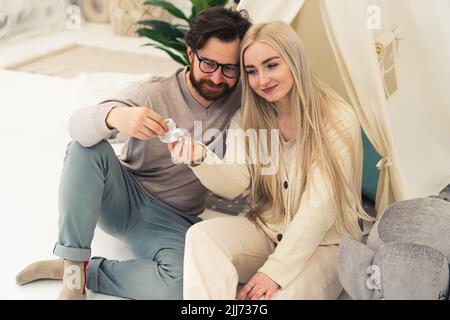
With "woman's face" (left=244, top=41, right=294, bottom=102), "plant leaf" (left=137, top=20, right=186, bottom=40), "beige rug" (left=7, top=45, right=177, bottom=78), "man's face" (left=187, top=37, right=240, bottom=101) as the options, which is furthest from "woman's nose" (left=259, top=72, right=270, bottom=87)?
"beige rug" (left=7, top=45, right=177, bottom=78)

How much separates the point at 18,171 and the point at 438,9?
155 cm

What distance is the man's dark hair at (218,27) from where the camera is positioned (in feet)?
4.58

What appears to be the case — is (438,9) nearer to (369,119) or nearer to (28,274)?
(369,119)

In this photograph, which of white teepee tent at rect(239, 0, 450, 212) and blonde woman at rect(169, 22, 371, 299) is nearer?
blonde woman at rect(169, 22, 371, 299)

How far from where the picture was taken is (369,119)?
1572mm

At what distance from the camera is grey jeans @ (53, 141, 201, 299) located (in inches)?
54.9

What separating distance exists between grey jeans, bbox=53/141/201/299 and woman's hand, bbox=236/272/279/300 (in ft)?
0.74

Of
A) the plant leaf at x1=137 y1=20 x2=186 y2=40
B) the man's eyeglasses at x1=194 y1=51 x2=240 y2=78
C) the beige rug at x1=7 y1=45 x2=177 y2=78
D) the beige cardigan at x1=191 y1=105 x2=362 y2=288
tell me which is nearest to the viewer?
the beige cardigan at x1=191 y1=105 x2=362 y2=288

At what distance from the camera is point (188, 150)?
1345 millimetres

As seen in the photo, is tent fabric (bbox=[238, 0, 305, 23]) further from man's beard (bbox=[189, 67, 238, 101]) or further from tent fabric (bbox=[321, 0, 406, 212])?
man's beard (bbox=[189, 67, 238, 101])

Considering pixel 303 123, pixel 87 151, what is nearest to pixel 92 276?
pixel 87 151

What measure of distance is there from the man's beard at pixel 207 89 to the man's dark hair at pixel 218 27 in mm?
85

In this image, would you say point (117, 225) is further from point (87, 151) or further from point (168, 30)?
point (168, 30)

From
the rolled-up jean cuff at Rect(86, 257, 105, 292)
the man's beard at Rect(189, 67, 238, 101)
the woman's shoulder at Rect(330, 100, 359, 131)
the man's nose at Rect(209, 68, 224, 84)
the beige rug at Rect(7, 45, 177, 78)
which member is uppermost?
the beige rug at Rect(7, 45, 177, 78)
